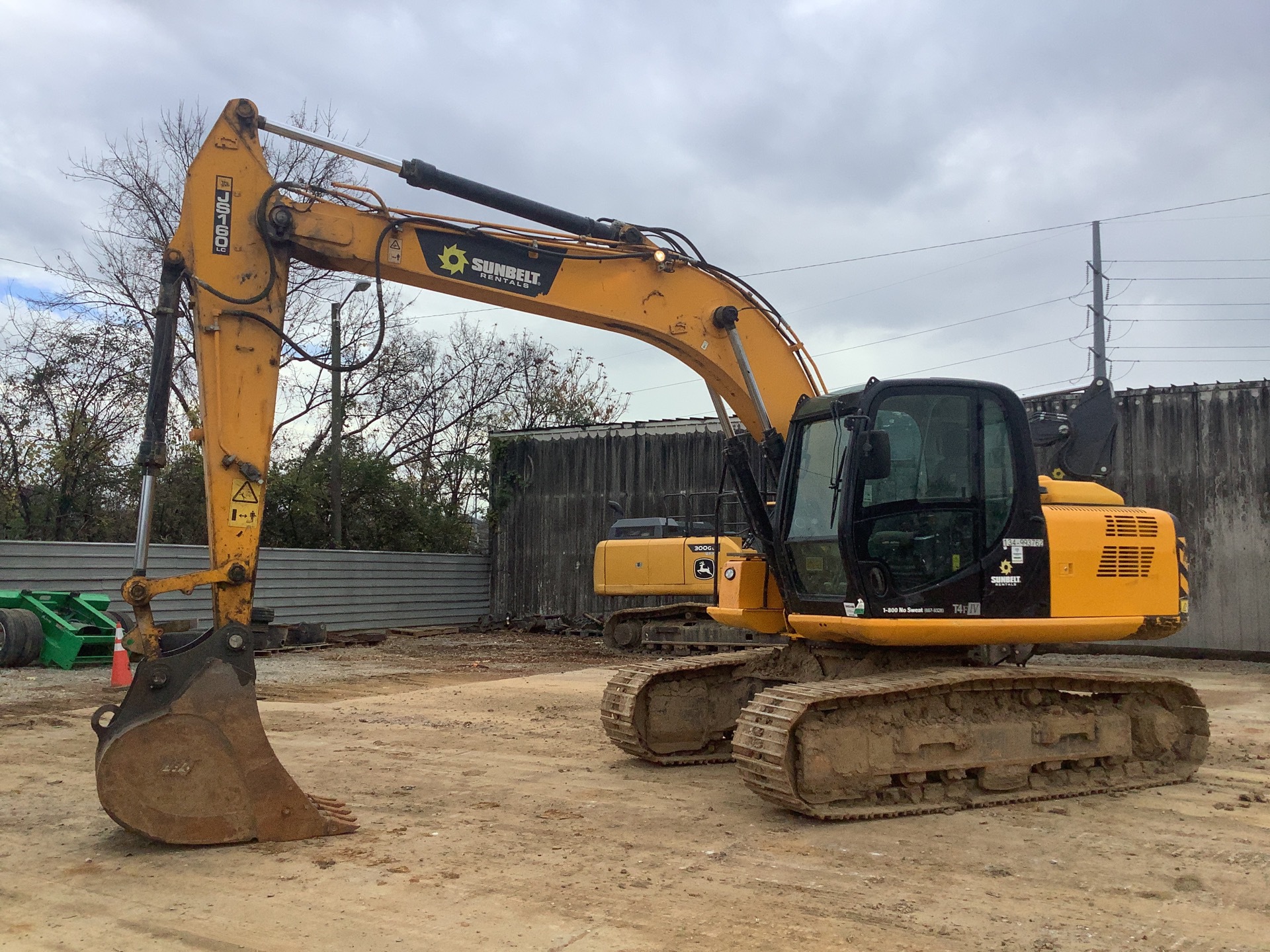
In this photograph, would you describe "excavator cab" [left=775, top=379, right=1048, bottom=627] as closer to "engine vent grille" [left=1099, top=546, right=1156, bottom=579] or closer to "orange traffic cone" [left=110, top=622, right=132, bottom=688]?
"engine vent grille" [left=1099, top=546, right=1156, bottom=579]

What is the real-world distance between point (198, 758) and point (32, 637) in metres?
10.1

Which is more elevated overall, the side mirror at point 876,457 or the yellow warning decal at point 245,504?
the side mirror at point 876,457

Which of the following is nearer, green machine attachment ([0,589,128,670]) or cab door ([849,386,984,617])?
cab door ([849,386,984,617])

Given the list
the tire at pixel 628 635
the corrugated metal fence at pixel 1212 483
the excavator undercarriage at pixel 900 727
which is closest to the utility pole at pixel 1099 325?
the corrugated metal fence at pixel 1212 483

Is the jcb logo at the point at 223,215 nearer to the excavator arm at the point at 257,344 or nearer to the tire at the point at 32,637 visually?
the excavator arm at the point at 257,344

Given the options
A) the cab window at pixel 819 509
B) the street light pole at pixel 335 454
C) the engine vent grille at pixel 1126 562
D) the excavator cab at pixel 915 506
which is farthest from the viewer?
the street light pole at pixel 335 454

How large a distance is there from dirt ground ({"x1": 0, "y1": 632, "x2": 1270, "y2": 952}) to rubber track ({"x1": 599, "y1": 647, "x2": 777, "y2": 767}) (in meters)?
0.21

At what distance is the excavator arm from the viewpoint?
5.41m

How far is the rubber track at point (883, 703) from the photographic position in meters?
6.15

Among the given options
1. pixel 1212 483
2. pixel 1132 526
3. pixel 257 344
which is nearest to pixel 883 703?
pixel 1132 526

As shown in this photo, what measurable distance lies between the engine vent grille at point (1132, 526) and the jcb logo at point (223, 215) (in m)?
5.95

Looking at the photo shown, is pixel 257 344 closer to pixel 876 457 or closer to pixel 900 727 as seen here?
pixel 876 457

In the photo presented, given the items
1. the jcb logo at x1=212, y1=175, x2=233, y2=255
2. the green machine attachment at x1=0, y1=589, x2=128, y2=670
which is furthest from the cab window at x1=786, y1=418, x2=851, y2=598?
the green machine attachment at x1=0, y1=589, x2=128, y2=670

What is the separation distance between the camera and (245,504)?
19.4ft
